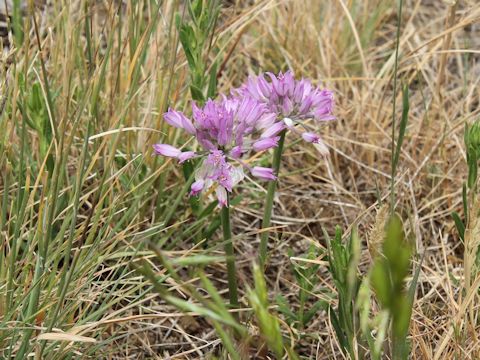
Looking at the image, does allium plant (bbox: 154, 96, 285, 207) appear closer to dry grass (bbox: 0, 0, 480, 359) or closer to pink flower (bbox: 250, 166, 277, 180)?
pink flower (bbox: 250, 166, 277, 180)

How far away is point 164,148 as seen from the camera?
5.22 feet

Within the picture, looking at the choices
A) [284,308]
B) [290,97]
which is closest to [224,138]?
[290,97]

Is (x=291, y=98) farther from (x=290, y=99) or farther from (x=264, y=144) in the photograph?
(x=264, y=144)

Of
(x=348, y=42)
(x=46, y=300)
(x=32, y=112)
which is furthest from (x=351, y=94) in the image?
(x=46, y=300)

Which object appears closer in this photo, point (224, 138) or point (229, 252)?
point (224, 138)

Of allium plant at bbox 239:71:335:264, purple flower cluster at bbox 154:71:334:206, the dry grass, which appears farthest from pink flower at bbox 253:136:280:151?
the dry grass

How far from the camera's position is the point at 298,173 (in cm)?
244

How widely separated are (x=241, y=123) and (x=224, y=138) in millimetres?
56

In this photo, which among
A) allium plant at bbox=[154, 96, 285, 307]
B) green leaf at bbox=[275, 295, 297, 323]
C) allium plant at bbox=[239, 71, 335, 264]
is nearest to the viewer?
allium plant at bbox=[154, 96, 285, 307]

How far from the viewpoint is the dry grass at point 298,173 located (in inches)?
67.7

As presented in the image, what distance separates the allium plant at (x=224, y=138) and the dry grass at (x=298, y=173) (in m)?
0.18

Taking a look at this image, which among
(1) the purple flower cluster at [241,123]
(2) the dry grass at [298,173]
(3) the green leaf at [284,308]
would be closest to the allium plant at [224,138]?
(1) the purple flower cluster at [241,123]

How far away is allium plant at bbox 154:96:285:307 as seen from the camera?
1514mm

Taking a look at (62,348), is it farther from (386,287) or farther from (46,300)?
(386,287)
